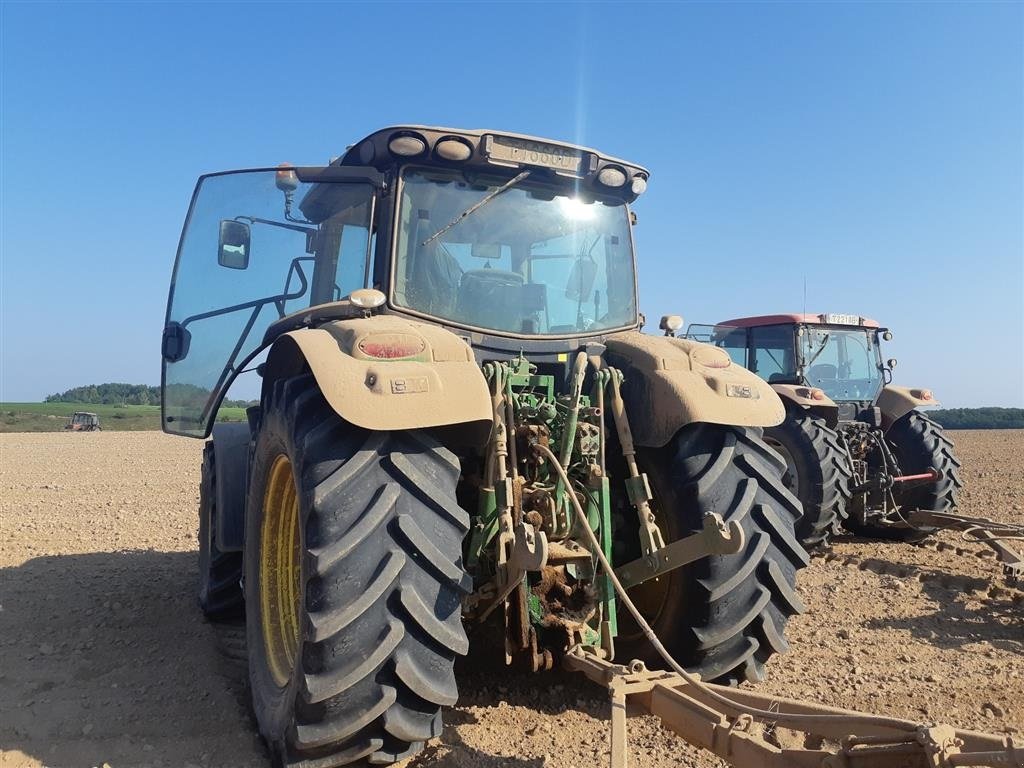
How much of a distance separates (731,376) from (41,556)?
18.8 feet

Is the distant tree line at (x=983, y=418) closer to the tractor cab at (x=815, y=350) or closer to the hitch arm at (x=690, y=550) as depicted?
the tractor cab at (x=815, y=350)

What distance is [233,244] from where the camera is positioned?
4223mm

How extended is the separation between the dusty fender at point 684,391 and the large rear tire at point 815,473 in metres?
4.00

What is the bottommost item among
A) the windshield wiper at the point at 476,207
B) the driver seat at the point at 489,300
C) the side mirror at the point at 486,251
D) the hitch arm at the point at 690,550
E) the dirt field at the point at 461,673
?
the dirt field at the point at 461,673

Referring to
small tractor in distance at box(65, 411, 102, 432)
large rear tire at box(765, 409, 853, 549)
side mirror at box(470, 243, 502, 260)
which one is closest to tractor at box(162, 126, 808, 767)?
side mirror at box(470, 243, 502, 260)

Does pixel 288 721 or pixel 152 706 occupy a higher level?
pixel 288 721

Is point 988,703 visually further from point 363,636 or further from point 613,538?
point 363,636

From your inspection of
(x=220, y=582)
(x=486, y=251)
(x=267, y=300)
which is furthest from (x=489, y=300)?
(x=220, y=582)

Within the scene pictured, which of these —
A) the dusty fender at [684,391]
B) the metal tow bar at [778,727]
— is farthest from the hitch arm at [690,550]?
the dusty fender at [684,391]

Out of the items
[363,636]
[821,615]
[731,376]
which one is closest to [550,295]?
[731,376]

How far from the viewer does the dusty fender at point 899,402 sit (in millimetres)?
8852

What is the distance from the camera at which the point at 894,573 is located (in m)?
6.50

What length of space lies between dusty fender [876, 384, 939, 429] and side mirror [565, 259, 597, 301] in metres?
6.11

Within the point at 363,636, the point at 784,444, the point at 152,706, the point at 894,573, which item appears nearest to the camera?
the point at 363,636
